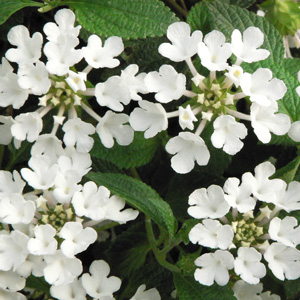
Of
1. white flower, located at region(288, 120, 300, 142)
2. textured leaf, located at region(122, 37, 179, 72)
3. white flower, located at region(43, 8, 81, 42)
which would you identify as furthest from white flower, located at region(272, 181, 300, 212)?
white flower, located at region(43, 8, 81, 42)

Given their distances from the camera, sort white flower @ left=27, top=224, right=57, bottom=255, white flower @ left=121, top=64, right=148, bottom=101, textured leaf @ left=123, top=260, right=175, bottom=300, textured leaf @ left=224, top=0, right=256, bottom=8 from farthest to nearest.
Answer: textured leaf @ left=224, top=0, right=256, bottom=8
textured leaf @ left=123, top=260, right=175, bottom=300
white flower @ left=121, top=64, right=148, bottom=101
white flower @ left=27, top=224, right=57, bottom=255


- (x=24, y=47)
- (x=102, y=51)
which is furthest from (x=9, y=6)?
(x=102, y=51)

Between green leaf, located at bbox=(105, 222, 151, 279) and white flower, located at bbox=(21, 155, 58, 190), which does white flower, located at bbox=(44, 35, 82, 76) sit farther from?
green leaf, located at bbox=(105, 222, 151, 279)

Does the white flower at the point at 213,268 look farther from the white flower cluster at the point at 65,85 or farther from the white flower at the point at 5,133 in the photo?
the white flower at the point at 5,133

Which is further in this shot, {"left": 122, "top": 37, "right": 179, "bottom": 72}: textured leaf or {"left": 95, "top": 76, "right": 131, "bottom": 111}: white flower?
{"left": 122, "top": 37, "right": 179, "bottom": 72}: textured leaf

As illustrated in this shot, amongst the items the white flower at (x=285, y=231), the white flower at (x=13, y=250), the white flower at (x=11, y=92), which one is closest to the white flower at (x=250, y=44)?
the white flower at (x=285, y=231)
